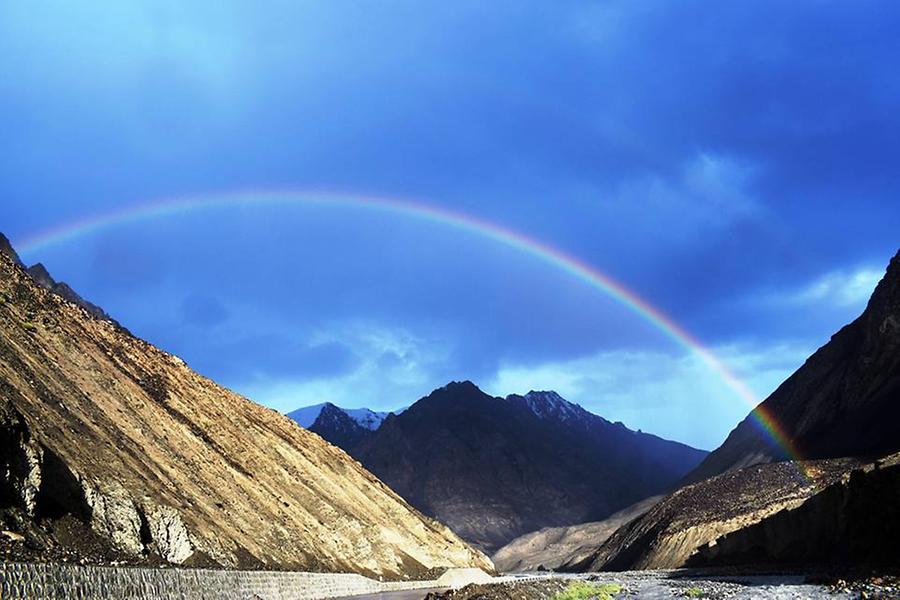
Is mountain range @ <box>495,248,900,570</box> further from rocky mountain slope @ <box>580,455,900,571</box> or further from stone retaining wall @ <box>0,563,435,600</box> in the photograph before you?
stone retaining wall @ <box>0,563,435,600</box>

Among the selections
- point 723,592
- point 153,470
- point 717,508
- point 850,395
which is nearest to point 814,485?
point 717,508

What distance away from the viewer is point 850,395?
138 metres

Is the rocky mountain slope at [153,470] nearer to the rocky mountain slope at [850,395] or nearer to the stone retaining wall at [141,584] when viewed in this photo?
the stone retaining wall at [141,584]

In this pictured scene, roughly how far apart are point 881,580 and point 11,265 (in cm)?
6161

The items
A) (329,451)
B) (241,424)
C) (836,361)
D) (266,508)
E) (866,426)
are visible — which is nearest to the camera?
(266,508)

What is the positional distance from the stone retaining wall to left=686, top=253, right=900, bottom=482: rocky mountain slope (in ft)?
316

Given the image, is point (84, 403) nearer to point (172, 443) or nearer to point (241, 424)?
point (172, 443)

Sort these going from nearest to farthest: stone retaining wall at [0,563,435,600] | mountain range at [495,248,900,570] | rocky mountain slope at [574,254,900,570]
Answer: stone retaining wall at [0,563,435,600]
mountain range at [495,248,900,570]
rocky mountain slope at [574,254,900,570]

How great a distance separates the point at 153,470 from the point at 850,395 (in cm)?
12641

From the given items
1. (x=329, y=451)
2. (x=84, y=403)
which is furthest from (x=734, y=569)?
(x=84, y=403)

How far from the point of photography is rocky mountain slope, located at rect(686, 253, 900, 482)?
397 feet

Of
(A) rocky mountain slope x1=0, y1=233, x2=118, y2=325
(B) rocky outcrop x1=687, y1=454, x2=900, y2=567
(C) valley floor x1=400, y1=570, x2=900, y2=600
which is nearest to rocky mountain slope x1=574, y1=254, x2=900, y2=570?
(B) rocky outcrop x1=687, y1=454, x2=900, y2=567

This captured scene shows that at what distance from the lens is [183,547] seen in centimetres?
4138

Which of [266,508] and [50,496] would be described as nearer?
[50,496]
